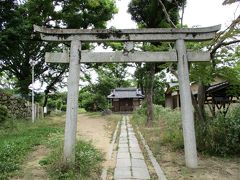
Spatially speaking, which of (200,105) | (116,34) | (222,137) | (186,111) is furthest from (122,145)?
(116,34)

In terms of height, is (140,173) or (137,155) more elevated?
(137,155)

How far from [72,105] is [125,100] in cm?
4426

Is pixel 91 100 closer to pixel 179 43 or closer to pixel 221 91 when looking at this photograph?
pixel 221 91

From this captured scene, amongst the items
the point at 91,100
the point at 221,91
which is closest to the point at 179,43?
the point at 221,91

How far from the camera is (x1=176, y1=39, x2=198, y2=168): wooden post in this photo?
891 centimetres

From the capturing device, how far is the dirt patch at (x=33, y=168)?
768 cm

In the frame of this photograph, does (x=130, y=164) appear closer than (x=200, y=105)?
Yes

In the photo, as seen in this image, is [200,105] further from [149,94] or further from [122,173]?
[149,94]

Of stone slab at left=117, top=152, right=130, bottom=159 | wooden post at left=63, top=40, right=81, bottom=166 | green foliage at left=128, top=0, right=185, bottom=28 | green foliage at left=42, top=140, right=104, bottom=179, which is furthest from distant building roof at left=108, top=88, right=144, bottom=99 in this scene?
green foliage at left=42, top=140, right=104, bottom=179

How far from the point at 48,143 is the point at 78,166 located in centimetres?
490

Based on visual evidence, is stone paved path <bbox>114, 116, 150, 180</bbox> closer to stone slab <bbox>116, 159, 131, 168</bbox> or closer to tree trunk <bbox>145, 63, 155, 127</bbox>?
stone slab <bbox>116, 159, 131, 168</bbox>

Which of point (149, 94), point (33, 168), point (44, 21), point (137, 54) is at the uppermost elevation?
point (44, 21)

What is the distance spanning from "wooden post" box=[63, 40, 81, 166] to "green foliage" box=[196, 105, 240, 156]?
14.8ft

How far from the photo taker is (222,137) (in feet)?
33.8
